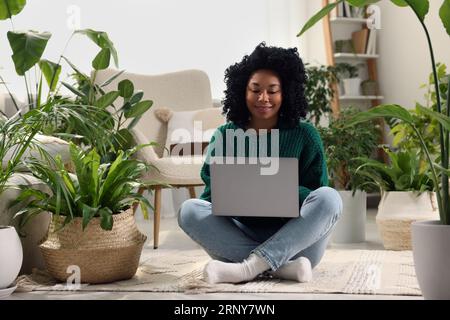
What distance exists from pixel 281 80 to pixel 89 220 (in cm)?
79

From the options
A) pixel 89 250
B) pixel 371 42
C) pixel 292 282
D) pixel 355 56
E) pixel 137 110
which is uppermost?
pixel 371 42

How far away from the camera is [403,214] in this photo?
9.09 ft

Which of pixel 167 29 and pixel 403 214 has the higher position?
pixel 167 29

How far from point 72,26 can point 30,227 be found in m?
A: 2.41

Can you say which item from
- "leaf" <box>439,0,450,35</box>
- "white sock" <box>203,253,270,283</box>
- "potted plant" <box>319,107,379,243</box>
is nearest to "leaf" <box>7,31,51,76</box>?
"white sock" <box>203,253,270,283</box>

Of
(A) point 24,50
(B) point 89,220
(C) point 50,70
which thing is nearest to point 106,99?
(C) point 50,70

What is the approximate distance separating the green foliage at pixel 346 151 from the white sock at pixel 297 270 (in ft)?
3.72

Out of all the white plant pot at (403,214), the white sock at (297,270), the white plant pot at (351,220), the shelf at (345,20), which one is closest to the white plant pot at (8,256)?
the white sock at (297,270)

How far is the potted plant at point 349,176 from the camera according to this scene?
3123 millimetres

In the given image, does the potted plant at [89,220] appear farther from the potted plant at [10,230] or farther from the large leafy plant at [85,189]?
the potted plant at [10,230]

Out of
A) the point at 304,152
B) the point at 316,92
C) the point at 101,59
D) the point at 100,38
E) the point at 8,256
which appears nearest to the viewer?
the point at 8,256

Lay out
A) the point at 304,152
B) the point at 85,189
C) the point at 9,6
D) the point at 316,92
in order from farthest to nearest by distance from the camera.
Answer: the point at 316,92
the point at 9,6
the point at 304,152
the point at 85,189

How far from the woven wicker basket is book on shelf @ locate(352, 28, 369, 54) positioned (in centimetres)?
328

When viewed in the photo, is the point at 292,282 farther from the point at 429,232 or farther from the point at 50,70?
the point at 50,70
